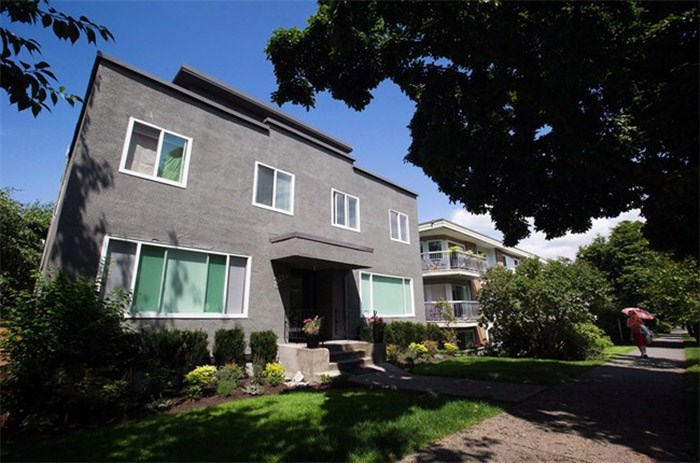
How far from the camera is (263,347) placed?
9.98 m

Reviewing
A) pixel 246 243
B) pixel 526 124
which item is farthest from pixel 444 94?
pixel 246 243

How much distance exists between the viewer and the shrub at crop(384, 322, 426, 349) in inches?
552

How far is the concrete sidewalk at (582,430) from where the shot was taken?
14.2 feet

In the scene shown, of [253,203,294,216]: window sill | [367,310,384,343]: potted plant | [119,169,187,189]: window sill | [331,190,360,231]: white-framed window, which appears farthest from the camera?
[331,190,360,231]: white-framed window

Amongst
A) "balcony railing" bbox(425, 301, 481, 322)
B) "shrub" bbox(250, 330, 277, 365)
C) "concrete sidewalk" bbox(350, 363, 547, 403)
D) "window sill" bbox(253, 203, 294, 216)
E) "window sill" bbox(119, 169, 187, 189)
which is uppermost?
"window sill" bbox(253, 203, 294, 216)

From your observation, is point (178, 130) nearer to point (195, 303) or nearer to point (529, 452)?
point (195, 303)

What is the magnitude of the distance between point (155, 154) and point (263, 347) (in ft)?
20.5

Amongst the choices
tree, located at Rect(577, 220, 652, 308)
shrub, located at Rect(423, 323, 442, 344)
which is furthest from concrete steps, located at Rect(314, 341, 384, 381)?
tree, located at Rect(577, 220, 652, 308)

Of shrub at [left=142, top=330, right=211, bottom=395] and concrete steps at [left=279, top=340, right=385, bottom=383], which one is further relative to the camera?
concrete steps at [left=279, top=340, right=385, bottom=383]

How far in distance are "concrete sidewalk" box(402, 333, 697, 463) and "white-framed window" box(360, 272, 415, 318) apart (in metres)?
7.92

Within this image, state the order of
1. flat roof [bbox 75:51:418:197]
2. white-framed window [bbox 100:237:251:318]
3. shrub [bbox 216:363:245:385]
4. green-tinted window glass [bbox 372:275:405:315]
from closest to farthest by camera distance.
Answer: shrub [bbox 216:363:245:385], white-framed window [bbox 100:237:251:318], flat roof [bbox 75:51:418:197], green-tinted window glass [bbox 372:275:405:315]

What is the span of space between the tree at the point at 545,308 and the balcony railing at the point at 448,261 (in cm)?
838

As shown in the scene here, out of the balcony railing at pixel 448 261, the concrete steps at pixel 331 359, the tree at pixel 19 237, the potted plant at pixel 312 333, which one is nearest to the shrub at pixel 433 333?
the concrete steps at pixel 331 359

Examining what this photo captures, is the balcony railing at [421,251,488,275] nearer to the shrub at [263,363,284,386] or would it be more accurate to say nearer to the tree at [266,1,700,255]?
the tree at [266,1,700,255]
